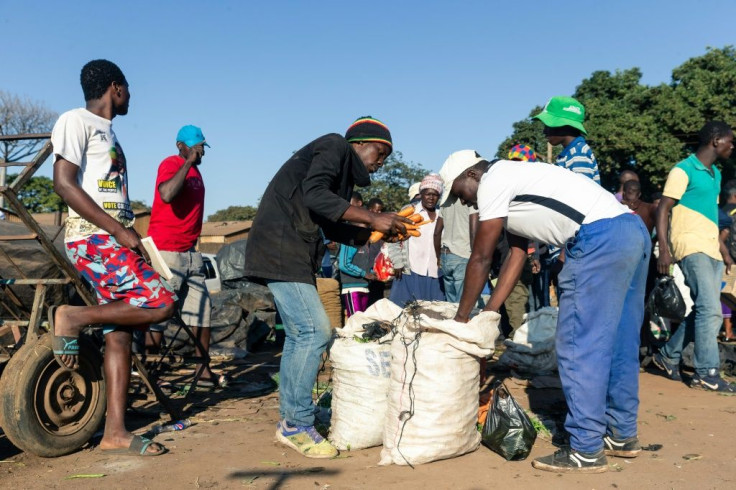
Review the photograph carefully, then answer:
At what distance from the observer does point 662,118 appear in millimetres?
28984

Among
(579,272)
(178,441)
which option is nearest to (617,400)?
(579,272)

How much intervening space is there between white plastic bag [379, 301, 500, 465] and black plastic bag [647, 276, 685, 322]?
2992 millimetres

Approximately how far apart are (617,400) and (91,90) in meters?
3.64

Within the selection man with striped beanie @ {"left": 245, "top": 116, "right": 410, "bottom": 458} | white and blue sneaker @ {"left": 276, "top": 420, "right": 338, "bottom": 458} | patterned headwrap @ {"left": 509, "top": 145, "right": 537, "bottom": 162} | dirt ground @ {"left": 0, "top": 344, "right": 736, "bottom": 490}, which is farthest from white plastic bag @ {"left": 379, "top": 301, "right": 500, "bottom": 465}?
patterned headwrap @ {"left": 509, "top": 145, "right": 537, "bottom": 162}

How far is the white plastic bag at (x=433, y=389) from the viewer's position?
3.36 meters

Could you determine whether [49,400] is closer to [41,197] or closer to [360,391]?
[360,391]

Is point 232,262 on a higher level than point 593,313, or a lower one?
lower

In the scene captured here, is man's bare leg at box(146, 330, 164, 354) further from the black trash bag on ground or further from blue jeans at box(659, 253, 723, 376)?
the black trash bag on ground

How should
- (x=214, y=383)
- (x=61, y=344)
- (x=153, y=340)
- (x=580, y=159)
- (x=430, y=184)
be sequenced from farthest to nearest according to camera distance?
(x=430, y=184), (x=153, y=340), (x=214, y=383), (x=580, y=159), (x=61, y=344)

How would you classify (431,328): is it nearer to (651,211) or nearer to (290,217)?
(290,217)

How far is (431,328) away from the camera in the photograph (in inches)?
135

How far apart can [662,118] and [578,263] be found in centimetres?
2914

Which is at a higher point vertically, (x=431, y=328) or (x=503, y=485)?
(x=431, y=328)

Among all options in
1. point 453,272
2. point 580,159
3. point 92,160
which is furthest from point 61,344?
point 453,272
